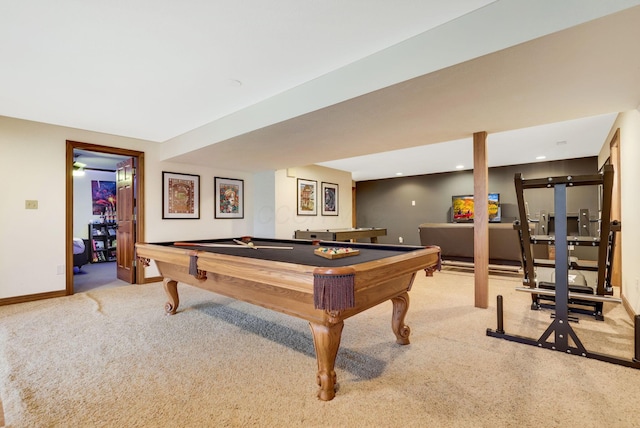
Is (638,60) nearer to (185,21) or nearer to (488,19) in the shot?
(488,19)

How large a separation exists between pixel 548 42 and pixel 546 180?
0.97 m

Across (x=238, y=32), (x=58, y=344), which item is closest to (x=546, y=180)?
(x=238, y=32)

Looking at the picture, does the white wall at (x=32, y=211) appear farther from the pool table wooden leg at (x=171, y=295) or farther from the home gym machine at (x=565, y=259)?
the home gym machine at (x=565, y=259)

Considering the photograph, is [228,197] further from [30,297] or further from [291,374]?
[291,374]

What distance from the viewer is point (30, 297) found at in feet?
12.0

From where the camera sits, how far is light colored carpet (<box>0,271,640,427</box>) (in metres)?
1.47

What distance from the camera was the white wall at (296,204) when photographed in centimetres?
608

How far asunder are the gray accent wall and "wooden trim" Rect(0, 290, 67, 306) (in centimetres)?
763

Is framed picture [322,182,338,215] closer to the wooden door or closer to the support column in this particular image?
the wooden door

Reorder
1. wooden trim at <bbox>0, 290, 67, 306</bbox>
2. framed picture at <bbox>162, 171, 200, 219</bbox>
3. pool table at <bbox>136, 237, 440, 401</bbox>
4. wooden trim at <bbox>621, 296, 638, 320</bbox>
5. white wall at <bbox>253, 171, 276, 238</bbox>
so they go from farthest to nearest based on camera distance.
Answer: white wall at <bbox>253, 171, 276, 238</bbox> → framed picture at <bbox>162, 171, 200, 219</bbox> → wooden trim at <bbox>0, 290, 67, 306</bbox> → wooden trim at <bbox>621, 296, 638, 320</bbox> → pool table at <bbox>136, 237, 440, 401</bbox>

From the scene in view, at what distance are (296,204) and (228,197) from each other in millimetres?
1492

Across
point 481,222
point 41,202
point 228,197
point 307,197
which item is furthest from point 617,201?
point 41,202

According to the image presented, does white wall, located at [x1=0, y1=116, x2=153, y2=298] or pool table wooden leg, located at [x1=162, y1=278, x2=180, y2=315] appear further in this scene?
white wall, located at [x1=0, y1=116, x2=153, y2=298]

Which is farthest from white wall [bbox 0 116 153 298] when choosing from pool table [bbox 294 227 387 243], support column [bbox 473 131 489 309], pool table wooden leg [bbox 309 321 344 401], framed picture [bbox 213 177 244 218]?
support column [bbox 473 131 489 309]
